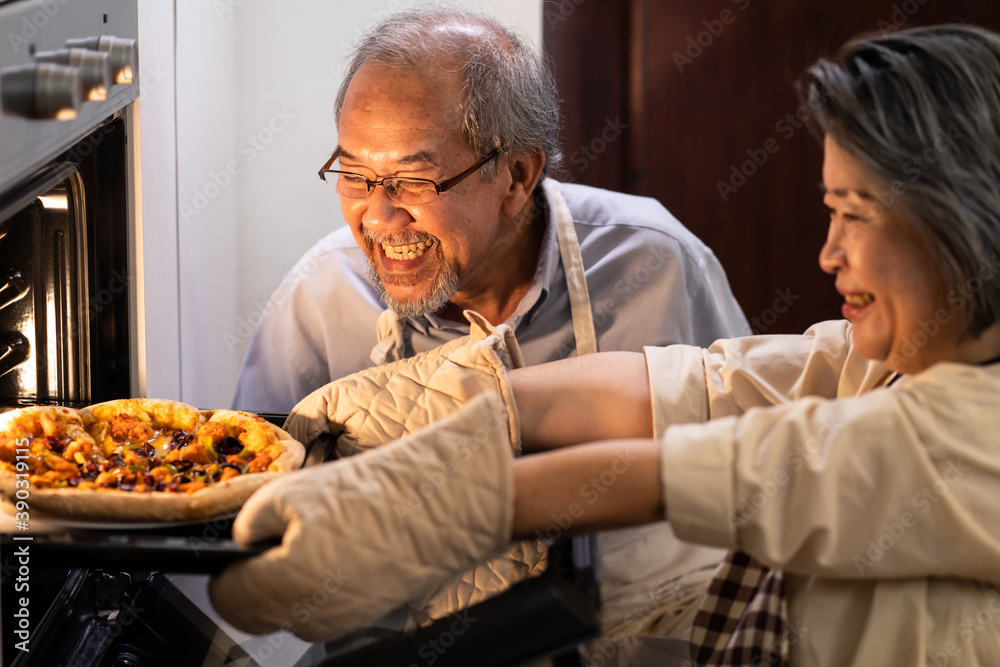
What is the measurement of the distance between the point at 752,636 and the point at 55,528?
28.3 inches

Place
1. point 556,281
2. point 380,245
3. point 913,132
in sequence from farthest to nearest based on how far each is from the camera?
point 556,281, point 380,245, point 913,132

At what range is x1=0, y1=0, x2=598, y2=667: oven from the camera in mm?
725

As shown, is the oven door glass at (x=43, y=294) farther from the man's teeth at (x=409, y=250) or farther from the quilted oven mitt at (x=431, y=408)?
the man's teeth at (x=409, y=250)

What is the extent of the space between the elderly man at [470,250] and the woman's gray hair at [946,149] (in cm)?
57

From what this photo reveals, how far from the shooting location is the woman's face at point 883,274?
33.6 inches

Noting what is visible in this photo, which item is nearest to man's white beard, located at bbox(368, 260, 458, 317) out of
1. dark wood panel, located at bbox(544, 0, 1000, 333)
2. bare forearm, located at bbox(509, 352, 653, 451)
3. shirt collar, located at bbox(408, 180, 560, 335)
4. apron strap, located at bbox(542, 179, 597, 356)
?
shirt collar, located at bbox(408, 180, 560, 335)

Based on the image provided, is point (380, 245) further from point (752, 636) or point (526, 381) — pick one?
point (752, 636)

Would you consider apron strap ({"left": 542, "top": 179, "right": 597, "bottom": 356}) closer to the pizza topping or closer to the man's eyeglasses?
the man's eyeglasses

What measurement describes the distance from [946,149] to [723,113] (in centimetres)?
191

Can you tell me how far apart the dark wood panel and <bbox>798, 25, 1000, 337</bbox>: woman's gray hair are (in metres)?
1.83

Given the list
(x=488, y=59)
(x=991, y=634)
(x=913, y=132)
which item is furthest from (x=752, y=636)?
(x=488, y=59)

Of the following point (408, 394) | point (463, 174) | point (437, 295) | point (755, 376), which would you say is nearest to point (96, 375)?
point (408, 394)

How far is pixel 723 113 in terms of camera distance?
2654 millimetres

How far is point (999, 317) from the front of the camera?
2.80ft
